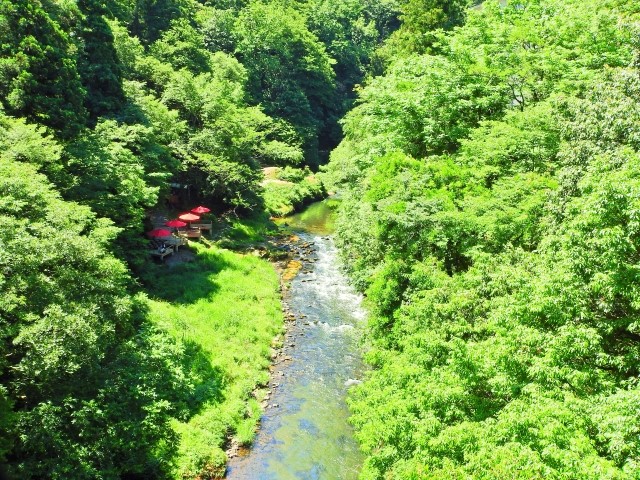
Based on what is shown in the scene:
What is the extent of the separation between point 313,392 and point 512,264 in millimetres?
13344

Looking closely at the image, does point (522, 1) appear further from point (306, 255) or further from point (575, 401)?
point (575, 401)

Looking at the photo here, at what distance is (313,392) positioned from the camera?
23.7 metres

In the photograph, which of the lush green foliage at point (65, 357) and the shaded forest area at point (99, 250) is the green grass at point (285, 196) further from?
the lush green foliage at point (65, 357)

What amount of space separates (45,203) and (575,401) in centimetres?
1916

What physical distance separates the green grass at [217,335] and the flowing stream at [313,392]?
1043mm

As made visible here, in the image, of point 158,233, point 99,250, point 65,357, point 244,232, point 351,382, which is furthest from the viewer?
point 244,232

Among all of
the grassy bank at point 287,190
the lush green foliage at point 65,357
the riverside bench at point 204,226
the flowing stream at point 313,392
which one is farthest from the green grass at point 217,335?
the grassy bank at point 287,190

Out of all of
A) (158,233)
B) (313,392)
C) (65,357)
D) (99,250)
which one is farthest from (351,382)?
(158,233)

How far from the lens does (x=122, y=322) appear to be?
1895 cm

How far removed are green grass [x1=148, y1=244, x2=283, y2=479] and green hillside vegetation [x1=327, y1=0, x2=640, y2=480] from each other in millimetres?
7079

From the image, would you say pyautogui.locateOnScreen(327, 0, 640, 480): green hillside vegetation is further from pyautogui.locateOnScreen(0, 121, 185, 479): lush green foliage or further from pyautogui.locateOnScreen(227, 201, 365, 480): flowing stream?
pyautogui.locateOnScreen(0, 121, 185, 479): lush green foliage

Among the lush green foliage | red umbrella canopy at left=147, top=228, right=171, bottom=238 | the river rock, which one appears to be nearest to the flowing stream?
the river rock

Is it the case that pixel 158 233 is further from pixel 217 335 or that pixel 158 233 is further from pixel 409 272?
pixel 409 272

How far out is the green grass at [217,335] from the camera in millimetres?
19531
